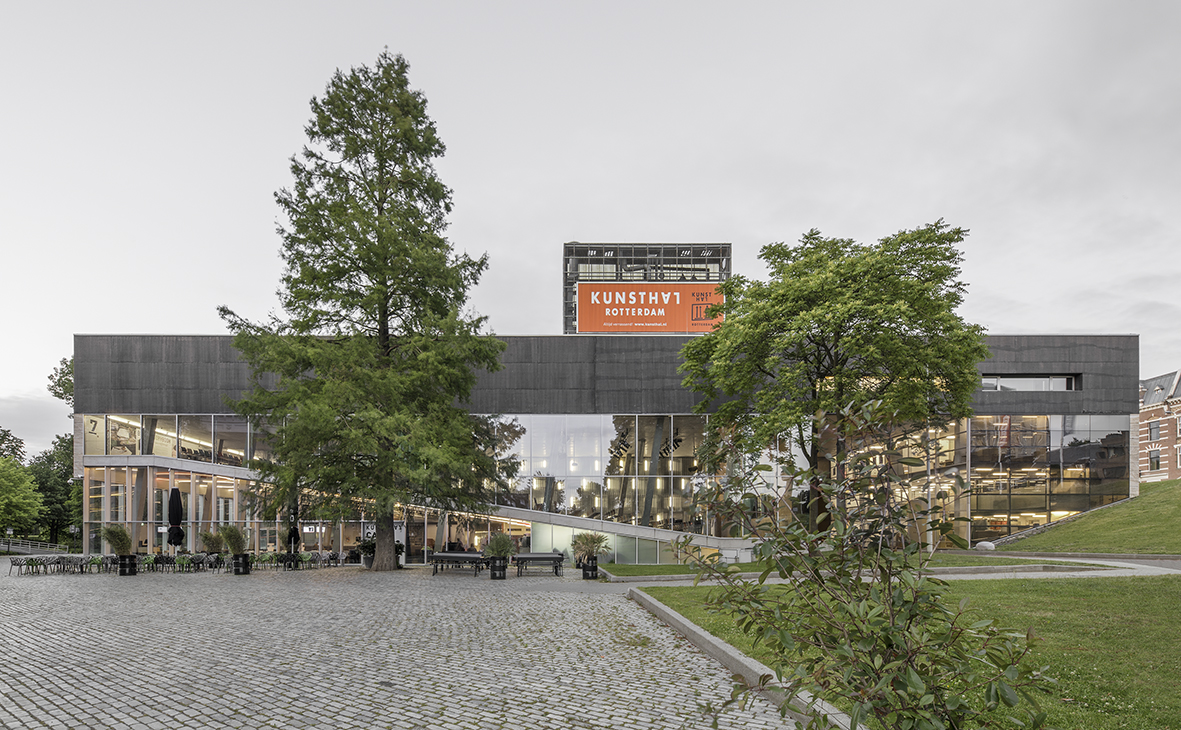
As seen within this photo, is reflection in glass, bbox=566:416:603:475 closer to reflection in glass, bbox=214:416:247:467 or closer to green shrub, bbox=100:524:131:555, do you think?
reflection in glass, bbox=214:416:247:467

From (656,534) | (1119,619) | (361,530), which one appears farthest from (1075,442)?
(361,530)

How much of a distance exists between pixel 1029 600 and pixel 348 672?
39.1 feet

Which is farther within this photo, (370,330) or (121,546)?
(370,330)

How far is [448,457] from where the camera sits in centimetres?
2148

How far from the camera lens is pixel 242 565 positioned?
2341 centimetres

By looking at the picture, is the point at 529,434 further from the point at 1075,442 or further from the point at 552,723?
the point at 1075,442

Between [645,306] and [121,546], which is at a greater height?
[645,306]

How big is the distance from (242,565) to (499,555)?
30.4ft

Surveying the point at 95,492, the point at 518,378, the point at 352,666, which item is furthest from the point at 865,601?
the point at 95,492

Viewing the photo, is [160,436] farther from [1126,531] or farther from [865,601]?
[1126,531]

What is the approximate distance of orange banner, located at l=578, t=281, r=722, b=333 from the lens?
153 feet

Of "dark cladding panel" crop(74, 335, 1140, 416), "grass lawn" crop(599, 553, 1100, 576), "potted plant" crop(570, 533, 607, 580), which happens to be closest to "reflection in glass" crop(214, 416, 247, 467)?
"dark cladding panel" crop(74, 335, 1140, 416)

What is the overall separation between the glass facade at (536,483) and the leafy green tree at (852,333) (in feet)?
23.4

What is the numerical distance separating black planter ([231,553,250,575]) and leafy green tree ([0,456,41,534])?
4063 cm
